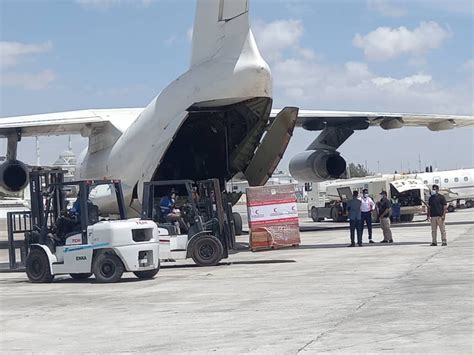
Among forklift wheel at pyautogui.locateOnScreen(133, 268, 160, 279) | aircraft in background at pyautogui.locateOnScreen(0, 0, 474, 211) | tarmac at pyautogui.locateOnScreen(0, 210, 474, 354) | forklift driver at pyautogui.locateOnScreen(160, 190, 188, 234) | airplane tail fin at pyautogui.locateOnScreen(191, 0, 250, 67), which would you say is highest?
airplane tail fin at pyautogui.locateOnScreen(191, 0, 250, 67)

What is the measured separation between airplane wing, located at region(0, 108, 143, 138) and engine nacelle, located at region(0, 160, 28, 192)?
43.7 inches

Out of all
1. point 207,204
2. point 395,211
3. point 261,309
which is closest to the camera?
point 261,309

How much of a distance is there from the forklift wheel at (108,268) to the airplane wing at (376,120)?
15.8 meters

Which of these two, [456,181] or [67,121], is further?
[456,181]

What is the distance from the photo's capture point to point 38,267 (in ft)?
53.7

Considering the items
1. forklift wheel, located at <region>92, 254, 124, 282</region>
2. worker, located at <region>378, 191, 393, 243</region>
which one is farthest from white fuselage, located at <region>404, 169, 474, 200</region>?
forklift wheel, located at <region>92, 254, 124, 282</region>

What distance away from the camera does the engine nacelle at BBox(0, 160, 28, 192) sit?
25391 millimetres

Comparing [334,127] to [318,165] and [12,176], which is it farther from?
[12,176]

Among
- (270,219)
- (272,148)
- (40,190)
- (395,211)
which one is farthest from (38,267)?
(395,211)

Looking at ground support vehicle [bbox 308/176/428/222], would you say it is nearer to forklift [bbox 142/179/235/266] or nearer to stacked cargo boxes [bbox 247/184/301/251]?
stacked cargo boxes [bbox 247/184/301/251]

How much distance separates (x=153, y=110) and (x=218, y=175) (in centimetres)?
365

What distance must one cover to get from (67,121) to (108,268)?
10.8 meters

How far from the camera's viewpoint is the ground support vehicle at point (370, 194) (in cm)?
4041

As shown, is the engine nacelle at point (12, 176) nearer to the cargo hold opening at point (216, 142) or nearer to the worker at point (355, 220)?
the cargo hold opening at point (216, 142)
